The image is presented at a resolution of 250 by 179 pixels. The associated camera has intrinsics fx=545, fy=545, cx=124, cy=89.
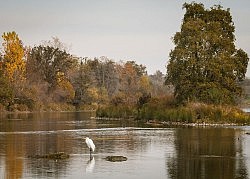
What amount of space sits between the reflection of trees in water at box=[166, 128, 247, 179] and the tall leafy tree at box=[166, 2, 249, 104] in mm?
18262

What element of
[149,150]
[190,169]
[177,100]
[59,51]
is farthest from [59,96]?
[190,169]

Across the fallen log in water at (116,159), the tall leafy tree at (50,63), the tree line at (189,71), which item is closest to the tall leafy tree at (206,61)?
the tree line at (189,71)

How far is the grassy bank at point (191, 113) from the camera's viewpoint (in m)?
49.4

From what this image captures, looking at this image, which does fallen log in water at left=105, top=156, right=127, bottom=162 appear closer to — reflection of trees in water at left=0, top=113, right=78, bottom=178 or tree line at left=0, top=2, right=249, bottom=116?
reflection of trees in water at left=0, top=113, right=78, bottom=178

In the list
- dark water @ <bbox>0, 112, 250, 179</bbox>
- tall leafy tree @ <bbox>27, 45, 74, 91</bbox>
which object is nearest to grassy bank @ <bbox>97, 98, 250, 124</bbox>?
dark water @ <bbox>0, 112, 250, 179</bbox>

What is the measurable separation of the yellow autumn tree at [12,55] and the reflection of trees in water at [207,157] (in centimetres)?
5810

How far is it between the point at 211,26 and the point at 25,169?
37.4 m

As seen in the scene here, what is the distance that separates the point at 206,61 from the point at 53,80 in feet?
187

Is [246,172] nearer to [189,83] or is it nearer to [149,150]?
[149,150]

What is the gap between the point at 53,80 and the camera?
106688 mm

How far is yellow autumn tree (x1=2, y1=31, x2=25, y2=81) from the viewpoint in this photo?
292 feet

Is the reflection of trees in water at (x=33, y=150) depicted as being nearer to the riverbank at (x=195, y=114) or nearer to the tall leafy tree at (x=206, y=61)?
the riverbank at (x=195, y=114)

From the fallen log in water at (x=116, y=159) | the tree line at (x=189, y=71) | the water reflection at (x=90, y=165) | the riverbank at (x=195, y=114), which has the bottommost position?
the water reflection at (x=90, y=165)

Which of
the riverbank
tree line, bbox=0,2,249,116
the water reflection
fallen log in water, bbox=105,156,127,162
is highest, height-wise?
tree line, bbox=0,2,249,116
